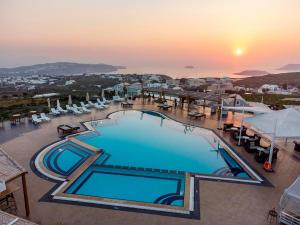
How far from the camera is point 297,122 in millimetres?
7625

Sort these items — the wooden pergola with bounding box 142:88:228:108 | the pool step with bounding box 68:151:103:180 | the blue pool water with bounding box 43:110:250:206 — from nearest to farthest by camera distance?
the blue pool water with bounding box 43:110:250:206
the pool step with bounding box 68:151:103:180
the wooden pergola with bounding box 142:88:228:108

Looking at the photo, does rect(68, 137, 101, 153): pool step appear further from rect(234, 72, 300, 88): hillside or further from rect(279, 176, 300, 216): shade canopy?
rect(234, 72, 300, 88): hillside

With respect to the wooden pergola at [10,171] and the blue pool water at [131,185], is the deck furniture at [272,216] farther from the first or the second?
the wooden pergola at [10,171]

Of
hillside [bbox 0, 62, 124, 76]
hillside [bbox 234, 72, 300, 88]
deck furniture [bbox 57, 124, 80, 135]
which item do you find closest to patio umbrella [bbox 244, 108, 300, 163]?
deck furniture [bbox 57, 124, 80, 135]

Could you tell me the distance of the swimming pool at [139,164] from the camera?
19.0 feet

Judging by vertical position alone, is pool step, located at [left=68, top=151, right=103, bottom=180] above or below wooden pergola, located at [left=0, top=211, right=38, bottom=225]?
below

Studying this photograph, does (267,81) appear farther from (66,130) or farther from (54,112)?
(66,130)

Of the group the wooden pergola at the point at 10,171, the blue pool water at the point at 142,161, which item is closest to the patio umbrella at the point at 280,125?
the blue pool water at the point at 142,161

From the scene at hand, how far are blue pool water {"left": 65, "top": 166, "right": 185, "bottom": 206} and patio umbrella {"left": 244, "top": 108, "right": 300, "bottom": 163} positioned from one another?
3.46m

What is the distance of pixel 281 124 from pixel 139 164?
5268 millimetres

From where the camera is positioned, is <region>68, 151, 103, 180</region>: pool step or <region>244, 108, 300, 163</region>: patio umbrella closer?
<region>68, 151, 103, 180</region>: pool step

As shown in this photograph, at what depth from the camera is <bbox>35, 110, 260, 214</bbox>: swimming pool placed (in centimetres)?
578

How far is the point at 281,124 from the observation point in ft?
24.5

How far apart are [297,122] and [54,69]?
428 ft
